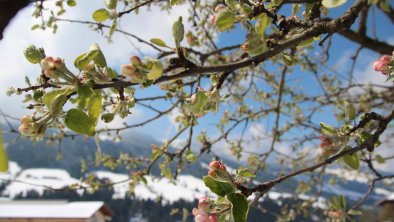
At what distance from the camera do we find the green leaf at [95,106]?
0.74 m

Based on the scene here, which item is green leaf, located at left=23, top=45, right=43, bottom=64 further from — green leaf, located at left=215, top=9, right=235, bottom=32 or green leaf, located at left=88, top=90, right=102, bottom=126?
green leaf, located at left=215, top=9, right=235, bottom=32

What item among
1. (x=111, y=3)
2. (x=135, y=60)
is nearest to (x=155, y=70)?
(x=135, y=60)

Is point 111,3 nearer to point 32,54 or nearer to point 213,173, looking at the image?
point 32,54

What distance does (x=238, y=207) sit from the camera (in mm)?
756

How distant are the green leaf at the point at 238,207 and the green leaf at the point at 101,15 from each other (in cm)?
73

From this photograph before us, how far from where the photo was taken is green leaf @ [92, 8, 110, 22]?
1.19 metres

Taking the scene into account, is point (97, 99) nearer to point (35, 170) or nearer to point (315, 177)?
point (315, 177)

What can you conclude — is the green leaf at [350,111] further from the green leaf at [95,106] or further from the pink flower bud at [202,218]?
the green leaf at [95,106]

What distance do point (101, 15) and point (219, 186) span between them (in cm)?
71

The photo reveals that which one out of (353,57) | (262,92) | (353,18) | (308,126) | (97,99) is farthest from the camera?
(262,92)

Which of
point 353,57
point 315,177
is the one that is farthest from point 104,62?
point 315,177

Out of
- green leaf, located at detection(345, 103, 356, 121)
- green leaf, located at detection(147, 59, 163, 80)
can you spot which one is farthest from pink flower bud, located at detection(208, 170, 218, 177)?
green leaf, located at detection(345, 103, 356, 121)

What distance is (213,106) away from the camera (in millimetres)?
1045

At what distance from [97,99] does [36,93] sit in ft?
0.59
